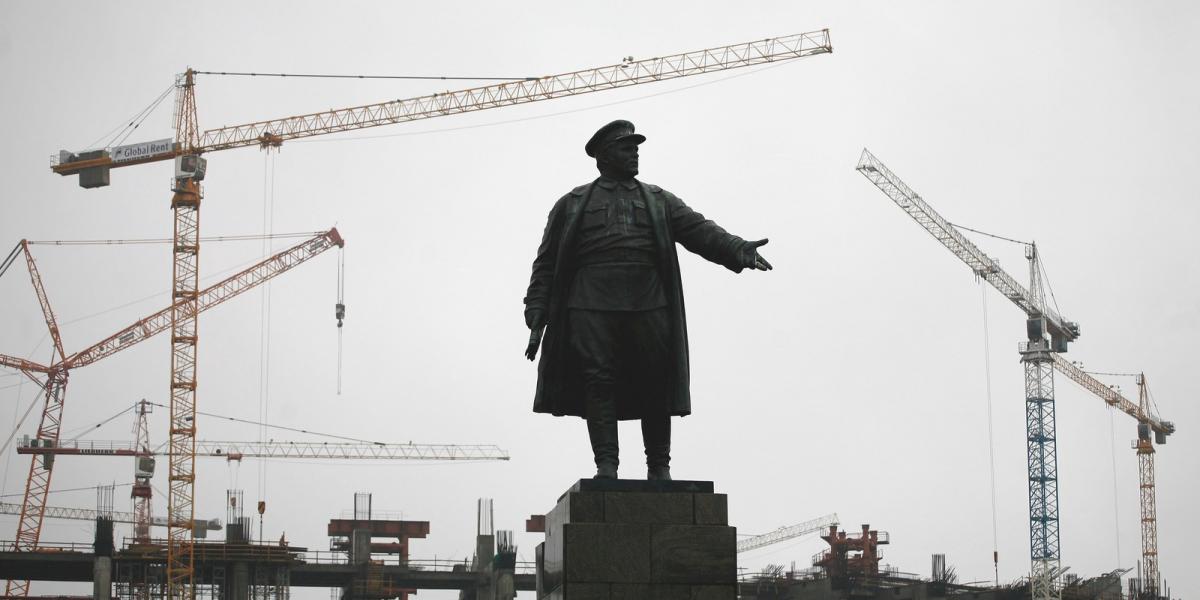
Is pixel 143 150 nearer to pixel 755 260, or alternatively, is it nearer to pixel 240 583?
pixel 240 583

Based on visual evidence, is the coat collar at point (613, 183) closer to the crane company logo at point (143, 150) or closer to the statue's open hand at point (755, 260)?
the statue's open hand at point (755, 260)

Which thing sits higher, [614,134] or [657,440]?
[614,134]

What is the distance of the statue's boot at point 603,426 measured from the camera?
15.7 m

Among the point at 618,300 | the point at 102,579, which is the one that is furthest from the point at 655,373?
the point at 102,579

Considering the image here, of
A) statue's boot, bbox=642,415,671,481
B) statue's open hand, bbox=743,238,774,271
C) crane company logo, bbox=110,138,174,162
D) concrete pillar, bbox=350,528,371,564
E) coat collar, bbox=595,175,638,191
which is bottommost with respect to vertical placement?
concrete pillar, bbox=350,528,371,564

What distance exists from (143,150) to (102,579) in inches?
1306

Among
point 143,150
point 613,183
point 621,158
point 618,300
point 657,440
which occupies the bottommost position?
point 657,440

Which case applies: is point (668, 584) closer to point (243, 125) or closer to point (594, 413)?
point (594, 413)

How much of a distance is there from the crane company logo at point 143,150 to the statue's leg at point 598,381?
84950mm

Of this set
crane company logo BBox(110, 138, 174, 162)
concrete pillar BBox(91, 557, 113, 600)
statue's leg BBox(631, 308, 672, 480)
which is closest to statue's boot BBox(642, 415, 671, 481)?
statue's leg BBox(631, 308, 672, 480)

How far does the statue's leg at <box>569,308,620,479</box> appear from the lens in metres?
15.8

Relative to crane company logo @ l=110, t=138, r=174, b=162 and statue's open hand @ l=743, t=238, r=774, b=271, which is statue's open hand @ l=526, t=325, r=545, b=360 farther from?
crane company logo @ l=110, t=138, r=174, b=162

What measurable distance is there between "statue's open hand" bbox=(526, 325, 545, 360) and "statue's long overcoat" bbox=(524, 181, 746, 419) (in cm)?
12

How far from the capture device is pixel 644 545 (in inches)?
593
